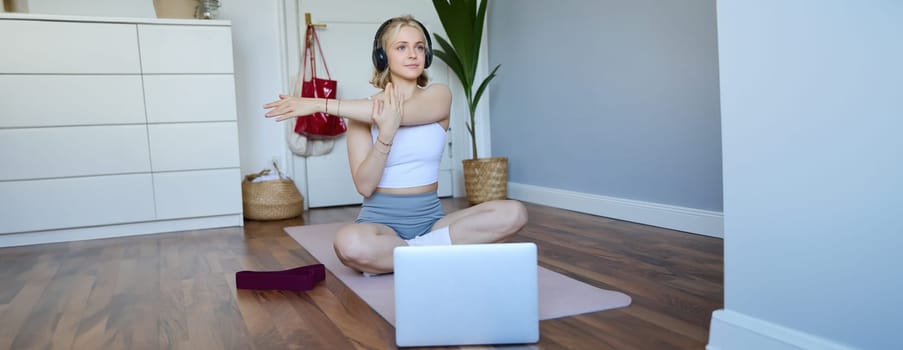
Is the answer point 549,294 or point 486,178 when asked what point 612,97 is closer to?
point 486,178

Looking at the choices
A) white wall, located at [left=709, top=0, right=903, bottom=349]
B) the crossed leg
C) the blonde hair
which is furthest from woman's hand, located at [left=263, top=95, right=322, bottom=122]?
white wall, located at [left=709, top=0, right=903, bottom=349]

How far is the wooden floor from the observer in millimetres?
1548

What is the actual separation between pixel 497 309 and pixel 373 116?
0.72 metres

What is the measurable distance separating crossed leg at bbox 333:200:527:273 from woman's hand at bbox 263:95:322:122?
1.26ft

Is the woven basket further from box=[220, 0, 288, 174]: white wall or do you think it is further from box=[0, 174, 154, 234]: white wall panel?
box=[0, 174, 154, 234]: white wall panel

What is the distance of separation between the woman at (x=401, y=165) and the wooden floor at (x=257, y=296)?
0.20 meters

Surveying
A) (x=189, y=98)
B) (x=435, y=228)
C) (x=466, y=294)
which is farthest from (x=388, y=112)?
(x=189, y=98)

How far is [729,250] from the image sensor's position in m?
1.29

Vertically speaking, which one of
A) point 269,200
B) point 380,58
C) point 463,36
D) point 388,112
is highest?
point 463,36

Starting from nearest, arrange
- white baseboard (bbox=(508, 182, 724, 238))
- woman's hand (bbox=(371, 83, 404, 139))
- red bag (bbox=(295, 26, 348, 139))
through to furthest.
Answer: woman's hand (bbox=(371, 83, 404, 139))
white baseboard (bbox=(508, 182, 724, 238))
red bag (bbox=(295, 26, 348, 139))

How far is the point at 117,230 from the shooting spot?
338 cm

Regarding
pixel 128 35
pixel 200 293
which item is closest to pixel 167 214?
pixel 128 35

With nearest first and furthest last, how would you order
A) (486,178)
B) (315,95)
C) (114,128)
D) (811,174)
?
1. (811,174)
2. (114,128)
3. (315,95)
4. (486,178)

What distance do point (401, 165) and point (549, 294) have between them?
60 cm
